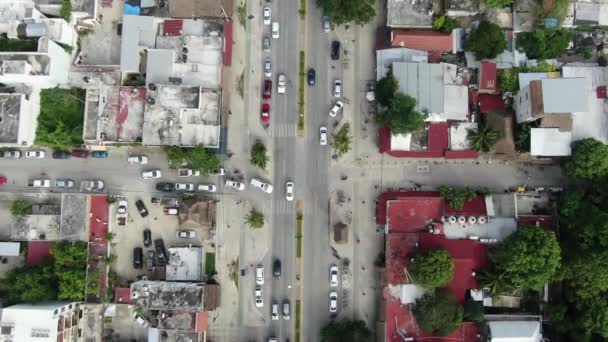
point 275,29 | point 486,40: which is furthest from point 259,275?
point 486,40

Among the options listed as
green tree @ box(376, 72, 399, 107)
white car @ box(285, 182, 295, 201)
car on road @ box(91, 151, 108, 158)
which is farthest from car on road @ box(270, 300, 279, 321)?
car on road @ box(91, 151, 108, 158)

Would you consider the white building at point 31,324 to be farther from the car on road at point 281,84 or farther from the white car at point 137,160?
the car on road at point 281,84

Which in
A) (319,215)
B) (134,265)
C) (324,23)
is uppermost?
(324,23)

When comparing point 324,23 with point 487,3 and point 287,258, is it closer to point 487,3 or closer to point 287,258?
point 487,3

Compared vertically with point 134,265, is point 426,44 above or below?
above

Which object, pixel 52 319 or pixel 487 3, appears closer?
pixel 52 319

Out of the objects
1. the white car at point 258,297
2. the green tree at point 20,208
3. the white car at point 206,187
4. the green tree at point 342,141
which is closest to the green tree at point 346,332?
the white car at point 258,297

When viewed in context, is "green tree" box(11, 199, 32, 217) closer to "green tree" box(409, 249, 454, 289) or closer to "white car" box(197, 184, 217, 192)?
"white car" box(197, 184, 217, 192)

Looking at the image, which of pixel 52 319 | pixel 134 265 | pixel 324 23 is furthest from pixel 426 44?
pixel 52 319
